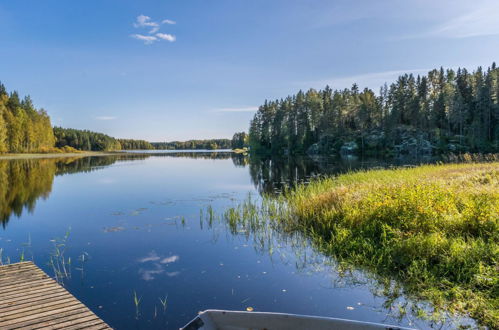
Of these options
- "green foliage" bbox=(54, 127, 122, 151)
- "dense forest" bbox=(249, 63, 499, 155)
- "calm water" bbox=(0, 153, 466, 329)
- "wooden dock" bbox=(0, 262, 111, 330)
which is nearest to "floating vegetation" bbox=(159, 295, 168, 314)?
"calm water" bbox=(0, 153, 466, 329)

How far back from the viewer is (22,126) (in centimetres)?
7819

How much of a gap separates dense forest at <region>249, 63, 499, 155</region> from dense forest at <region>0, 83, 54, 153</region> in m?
67.4

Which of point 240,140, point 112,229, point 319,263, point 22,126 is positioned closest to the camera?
point 319,263

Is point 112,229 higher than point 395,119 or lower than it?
lower

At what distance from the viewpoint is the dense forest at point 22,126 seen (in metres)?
72.3

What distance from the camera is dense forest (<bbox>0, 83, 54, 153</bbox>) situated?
72312 millimetres

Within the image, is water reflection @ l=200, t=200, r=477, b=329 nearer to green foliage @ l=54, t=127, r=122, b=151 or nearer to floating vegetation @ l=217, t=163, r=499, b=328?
floating vegetation @ l=217, t=163, r=499, b=328

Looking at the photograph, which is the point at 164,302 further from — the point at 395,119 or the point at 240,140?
the point at 240,140

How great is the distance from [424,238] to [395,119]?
266 ft

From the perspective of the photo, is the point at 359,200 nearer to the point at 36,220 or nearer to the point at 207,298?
the point at 207,298

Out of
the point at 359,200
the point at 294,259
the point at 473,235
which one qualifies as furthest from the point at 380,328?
the point at 359,200

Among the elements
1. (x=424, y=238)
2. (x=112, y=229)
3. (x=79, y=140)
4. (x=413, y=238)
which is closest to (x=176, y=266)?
(x=112, y=229)

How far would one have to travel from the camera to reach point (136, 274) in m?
8.27

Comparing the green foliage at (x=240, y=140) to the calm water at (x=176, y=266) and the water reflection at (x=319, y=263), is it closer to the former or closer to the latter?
the calm water at (x=176, y=266)
